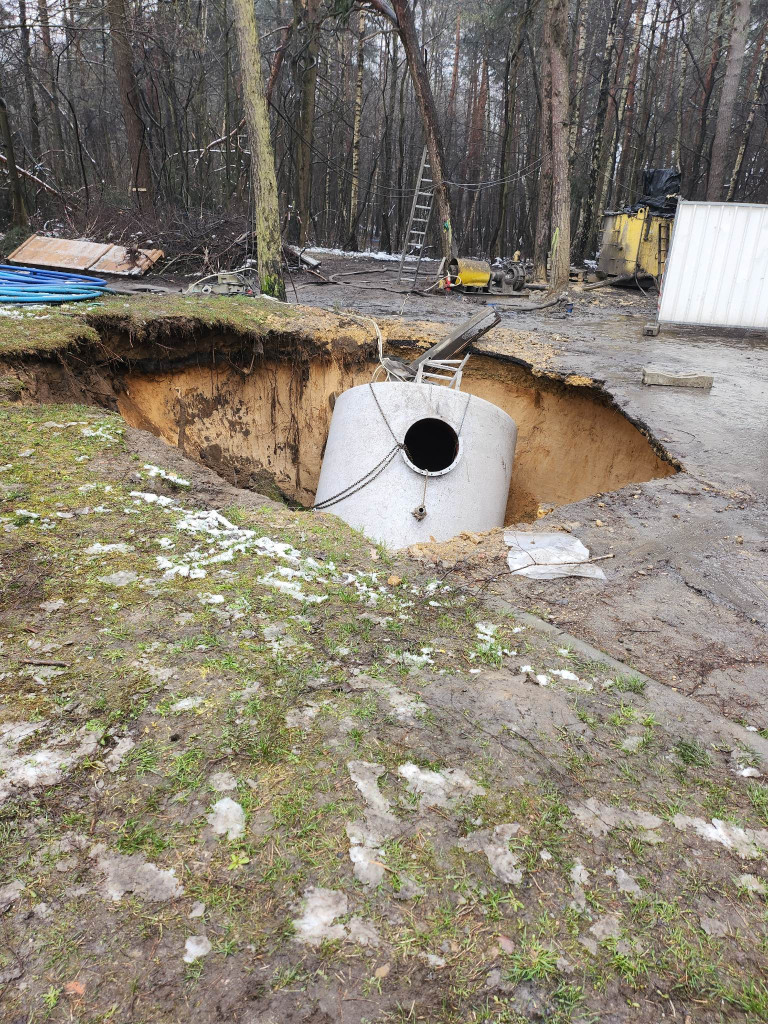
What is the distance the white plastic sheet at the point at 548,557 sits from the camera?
3246mm

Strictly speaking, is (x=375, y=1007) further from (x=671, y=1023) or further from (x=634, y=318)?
(x=634, y=318)

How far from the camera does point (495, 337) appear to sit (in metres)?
8.06

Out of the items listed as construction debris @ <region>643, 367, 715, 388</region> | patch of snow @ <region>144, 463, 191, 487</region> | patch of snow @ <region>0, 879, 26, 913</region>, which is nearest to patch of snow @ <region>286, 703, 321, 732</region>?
patch of snow @ <region>0, 879, 26, 913</region>

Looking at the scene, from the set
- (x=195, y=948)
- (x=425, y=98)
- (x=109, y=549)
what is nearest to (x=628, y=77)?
(x=425, y=98)

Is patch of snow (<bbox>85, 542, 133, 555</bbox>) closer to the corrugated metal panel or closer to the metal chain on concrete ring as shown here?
the metal chain on concrete ring

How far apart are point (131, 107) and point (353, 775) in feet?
48.1

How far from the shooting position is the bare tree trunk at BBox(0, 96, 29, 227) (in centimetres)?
1121

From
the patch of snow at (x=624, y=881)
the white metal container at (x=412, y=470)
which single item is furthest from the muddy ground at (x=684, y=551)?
the white metal container at (x=412, y=470)

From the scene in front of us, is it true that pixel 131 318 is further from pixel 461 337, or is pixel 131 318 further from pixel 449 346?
pixel 461 337

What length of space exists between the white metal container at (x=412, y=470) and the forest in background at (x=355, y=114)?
5.61m

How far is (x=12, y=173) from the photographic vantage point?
38.2 ft

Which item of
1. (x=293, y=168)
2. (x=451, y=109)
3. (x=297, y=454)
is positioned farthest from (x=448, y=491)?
(x=451, y=109)

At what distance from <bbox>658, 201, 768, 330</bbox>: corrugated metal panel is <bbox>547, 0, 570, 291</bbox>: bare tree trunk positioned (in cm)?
315

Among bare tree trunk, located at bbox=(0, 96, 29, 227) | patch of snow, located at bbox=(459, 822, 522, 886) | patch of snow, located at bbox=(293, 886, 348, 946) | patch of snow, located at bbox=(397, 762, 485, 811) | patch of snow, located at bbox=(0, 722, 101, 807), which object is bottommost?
patch of snow, located at bbox=(459, 822, 522, 886)
